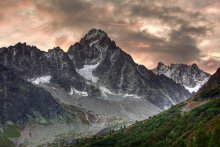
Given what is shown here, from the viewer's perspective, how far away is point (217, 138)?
12712 centimetres

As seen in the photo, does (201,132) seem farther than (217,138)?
Yes

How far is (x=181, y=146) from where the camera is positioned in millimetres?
161625

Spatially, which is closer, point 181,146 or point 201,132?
point 201,132

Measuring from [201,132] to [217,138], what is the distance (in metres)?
16.3

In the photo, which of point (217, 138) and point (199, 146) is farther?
point (199, 146)

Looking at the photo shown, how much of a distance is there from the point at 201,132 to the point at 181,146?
20.0 meters

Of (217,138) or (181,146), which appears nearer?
(217,138)

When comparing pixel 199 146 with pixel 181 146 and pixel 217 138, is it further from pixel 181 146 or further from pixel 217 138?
pixel 181 146

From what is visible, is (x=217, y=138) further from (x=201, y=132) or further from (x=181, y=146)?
(x=181, y=146)

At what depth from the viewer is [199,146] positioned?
13862cm

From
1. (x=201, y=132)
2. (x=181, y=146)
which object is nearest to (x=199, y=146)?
(x=201, y=132)

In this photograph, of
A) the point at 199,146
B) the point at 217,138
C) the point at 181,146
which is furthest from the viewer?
the point at 181,146

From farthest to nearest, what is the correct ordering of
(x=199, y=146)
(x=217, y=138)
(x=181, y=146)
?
1. (x=181, y=146)
2. (x=199, y=146)
3. (x=217, y=138)

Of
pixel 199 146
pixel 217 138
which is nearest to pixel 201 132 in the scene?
pixel 199 146
